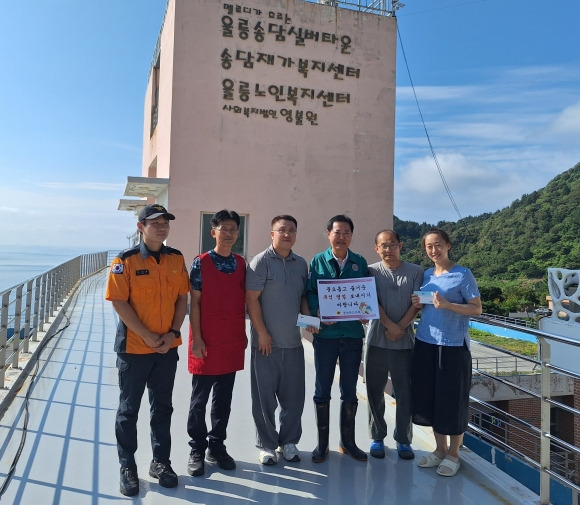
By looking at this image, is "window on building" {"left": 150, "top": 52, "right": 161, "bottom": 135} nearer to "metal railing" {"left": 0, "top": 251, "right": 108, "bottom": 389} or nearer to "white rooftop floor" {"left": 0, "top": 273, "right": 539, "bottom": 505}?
"metal railing" {"left": 0, "top": 251, "right": 108, "bottom": 389}

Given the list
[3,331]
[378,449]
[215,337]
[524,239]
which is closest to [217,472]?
[215,337]

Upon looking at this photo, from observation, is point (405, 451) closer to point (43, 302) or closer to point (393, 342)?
point (393, 342)

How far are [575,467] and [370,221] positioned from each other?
9.47 metres

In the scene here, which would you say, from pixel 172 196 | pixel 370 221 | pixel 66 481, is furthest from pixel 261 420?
pixel 370 221

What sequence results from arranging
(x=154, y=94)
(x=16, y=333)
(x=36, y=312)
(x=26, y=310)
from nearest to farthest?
(x=16, y=333) < (x=26, y=310) < (x=36, y=312) < (x=154, y=94)

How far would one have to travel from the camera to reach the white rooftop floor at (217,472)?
266 centimetres

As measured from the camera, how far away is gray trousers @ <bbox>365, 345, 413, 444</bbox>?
3164mm

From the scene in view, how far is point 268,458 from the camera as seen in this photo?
3018mm

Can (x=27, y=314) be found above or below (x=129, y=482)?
above

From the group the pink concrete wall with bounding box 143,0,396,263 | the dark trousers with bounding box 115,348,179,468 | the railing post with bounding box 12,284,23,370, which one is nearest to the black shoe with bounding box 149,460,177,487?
the dark trousers with bounding box 115,348,179,468

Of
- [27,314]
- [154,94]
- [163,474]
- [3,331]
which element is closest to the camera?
[163,474]

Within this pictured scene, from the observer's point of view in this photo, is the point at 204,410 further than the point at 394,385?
No

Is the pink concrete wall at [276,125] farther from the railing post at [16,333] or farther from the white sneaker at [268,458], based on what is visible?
the white sneaker at [268,458]

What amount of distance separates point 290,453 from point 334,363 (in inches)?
25.5
